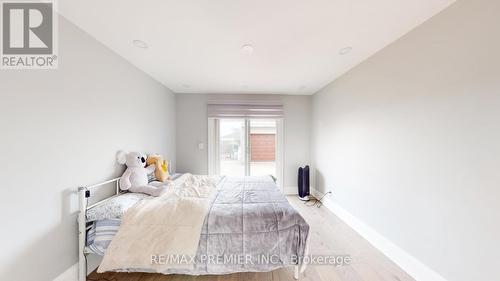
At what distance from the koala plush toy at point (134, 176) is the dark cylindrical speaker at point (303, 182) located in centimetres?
279

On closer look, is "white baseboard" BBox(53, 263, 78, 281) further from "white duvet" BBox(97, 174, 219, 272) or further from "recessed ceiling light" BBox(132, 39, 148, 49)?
"recessed ceiling light" BBox(132, 39, 148, 49)

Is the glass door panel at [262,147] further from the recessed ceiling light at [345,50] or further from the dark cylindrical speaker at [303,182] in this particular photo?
the recessed ceiling light at [345,50]

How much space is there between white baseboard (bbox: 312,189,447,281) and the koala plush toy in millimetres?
2642

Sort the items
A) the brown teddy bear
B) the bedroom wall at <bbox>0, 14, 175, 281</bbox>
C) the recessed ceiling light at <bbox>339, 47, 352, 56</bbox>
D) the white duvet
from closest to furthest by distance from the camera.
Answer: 1. the bedroom wall at <bbox>0, 14, 175, 281</bbox>
2. the white duvet
3. the recessed ceiling light at <bbox>339, 47, 352, 56</bbox>
4. the brown teddy bear

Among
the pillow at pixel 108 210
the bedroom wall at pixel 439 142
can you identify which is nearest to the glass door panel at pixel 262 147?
the bedroom wall at pixel 439 142

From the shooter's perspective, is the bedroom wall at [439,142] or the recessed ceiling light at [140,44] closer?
the bedroom wall at [439,142]

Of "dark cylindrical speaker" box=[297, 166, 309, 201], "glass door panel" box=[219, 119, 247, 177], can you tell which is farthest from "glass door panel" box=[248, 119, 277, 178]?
"dark cylindrical speaker" box=[297, 166, 309, 201]

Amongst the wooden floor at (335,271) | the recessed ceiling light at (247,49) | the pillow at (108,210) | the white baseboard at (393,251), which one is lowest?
the wooden floor at (335,271)

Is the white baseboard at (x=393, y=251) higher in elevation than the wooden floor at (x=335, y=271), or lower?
higher

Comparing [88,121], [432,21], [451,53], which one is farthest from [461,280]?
[88,121]

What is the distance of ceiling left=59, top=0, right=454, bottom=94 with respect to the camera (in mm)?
1432

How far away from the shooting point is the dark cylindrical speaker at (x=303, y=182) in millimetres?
3924

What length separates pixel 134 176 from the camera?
218 centimetres

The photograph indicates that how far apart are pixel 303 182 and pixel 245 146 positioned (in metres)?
1.53
